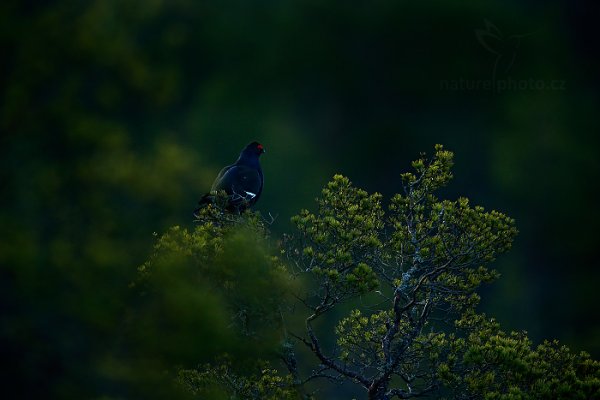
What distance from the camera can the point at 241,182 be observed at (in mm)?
11781

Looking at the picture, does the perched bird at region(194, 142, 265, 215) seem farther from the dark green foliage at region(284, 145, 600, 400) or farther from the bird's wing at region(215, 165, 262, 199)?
the dark green foliage at region(284, 145, 600, 400)

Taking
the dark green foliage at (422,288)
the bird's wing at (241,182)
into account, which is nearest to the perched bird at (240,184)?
the bird's wing at (241,182)

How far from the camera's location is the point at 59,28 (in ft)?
44.4

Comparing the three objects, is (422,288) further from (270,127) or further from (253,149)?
(270,127)

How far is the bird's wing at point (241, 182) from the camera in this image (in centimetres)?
1155

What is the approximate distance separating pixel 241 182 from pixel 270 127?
30712mm

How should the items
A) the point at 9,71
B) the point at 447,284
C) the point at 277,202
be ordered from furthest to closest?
the point at 277,202
the point at 9,71
the point at 447,284

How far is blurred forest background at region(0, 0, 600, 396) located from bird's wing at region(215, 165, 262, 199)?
49.6 inches

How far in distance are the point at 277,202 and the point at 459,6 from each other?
22041 millimetres

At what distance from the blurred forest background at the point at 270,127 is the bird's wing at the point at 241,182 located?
4.13ft

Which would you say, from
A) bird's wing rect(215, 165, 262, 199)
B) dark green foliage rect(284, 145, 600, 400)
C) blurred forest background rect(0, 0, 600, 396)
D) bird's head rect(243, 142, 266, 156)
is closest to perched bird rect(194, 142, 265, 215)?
bird's wing rect(215, 165, 262, 199)

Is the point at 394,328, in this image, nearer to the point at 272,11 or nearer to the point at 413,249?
the point at 413,249

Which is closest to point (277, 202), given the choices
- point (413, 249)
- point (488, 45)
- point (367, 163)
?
point (367, 163)

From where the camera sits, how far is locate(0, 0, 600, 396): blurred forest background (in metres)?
10.9
